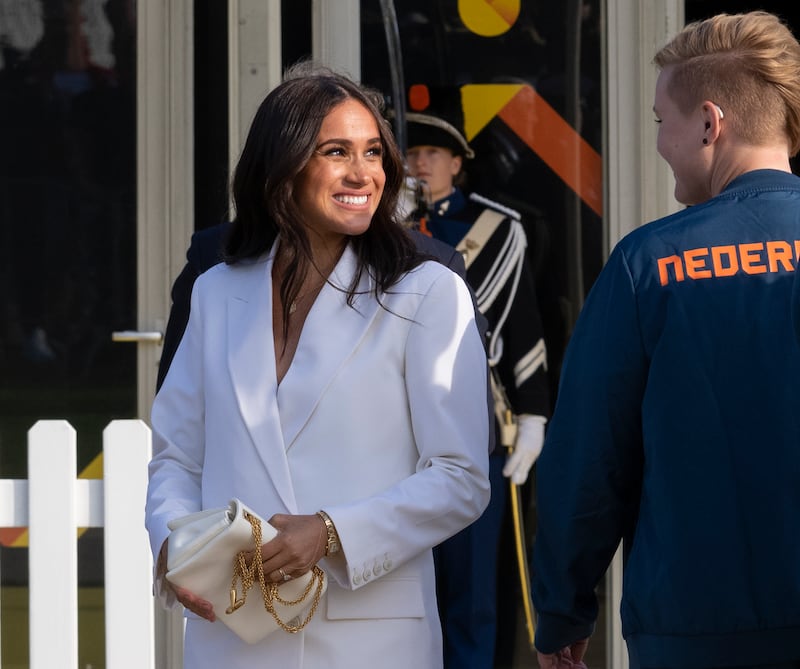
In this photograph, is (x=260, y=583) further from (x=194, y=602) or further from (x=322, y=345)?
(x=322, y=345)

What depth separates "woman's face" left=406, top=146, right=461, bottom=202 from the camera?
460cm

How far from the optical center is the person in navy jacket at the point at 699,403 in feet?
6.93

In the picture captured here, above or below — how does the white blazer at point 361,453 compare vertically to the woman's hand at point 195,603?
above

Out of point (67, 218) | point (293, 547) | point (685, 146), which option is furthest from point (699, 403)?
point (67, 218)

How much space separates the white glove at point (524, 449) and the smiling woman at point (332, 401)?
2.01 m

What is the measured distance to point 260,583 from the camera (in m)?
2.29

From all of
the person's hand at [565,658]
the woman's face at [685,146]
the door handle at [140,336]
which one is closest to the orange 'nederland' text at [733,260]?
the woman's face at [685,146]

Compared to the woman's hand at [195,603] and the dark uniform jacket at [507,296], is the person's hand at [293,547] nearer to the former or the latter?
the woman's hand at [195,603]

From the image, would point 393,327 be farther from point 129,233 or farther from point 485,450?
point 129,233

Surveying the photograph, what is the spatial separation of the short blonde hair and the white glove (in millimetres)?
2368

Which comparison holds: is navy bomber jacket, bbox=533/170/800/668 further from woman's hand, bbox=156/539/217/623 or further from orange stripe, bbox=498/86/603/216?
orange stripe, bbox=498/86/603/216

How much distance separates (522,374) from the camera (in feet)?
15.1

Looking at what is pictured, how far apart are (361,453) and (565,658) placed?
1.62 feet

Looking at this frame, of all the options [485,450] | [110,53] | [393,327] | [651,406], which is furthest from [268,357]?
[110,53]
